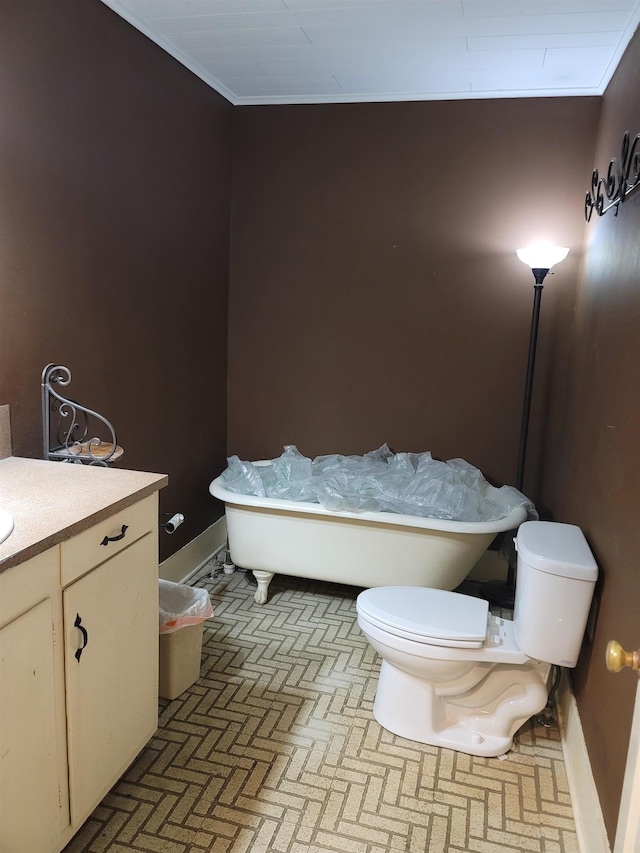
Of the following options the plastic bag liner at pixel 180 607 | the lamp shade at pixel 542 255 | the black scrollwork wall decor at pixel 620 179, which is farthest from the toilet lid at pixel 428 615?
the lamp shade at pixel 542 255

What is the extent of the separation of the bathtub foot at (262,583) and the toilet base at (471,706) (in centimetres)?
96

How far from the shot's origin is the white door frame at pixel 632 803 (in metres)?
0.97

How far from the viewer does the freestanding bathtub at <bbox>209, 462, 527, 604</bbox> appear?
2.65 meters

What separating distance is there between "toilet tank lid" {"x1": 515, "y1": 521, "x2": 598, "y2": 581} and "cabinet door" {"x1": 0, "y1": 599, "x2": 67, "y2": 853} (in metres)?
1.35

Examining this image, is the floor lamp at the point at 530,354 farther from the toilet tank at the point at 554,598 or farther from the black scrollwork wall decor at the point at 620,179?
the toilet tank at the point at 554,598

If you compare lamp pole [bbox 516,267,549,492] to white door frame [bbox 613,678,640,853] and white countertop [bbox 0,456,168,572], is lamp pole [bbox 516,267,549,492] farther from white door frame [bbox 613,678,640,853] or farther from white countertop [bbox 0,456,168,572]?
white door frame [bbox 613,678,640,853]

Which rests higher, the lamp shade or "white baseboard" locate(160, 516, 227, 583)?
the lamp shade

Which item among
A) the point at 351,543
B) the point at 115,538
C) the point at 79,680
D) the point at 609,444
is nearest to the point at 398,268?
the point at 351,543

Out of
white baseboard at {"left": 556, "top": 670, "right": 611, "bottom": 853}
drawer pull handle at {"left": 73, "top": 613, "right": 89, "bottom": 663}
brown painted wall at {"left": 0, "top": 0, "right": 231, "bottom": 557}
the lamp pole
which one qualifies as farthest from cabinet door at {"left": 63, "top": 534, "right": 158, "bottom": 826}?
the lamp pole

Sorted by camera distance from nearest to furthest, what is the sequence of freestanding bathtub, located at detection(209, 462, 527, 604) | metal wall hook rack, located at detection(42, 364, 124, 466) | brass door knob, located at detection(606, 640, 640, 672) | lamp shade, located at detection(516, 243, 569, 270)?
brass door knob, located at detection(606, 640, 640, 672) → metal wall hook rack, located at detection(42, 364, 124, 466) → freestanding bathtub, located at detection(209, 462, 527, 604) → lamp shade, located at detection(516, 243, 569, 270)

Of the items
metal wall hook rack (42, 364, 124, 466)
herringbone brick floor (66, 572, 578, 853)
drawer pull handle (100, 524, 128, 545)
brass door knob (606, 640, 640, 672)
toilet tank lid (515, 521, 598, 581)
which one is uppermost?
metal wall hook rack (42, 364, 124, 466)

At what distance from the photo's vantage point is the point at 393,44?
247 centimetres

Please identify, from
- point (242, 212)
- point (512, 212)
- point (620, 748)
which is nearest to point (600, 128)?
point (512, 212)

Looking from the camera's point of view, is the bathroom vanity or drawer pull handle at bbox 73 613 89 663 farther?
drawer pull handle at bbox 73 613 89 663
